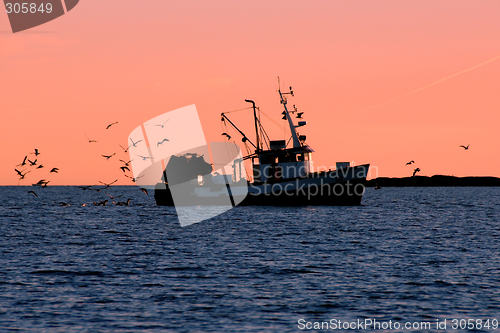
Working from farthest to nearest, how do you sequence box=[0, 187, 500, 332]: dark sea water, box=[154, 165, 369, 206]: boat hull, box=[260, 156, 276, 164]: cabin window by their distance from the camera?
box=[260, 156, 276, 164]: cabin window, box=[154, 165, 369, 206]: boat hull, box=[0, 187, 500, 332]: dark sea water

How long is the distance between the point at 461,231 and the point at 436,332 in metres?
35.5

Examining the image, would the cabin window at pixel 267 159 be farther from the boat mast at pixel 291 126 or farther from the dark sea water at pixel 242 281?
the dark sea water at pixel 242 281

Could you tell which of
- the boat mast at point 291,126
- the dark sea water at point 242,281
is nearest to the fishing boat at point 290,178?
the boat mast at point 291,126

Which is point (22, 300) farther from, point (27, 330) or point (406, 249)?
point (406, 249)

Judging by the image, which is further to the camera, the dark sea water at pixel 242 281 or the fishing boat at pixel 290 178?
the fishing boat at pixel 290 178

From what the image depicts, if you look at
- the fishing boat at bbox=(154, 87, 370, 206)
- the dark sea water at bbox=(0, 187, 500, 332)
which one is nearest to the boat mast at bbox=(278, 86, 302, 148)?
the fishing boat at bbox=(154, 87, 370, 206)

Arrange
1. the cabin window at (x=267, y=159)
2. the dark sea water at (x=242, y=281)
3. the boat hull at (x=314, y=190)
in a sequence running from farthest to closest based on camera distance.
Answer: the cabin window at (x=267, y=159) < the boat hull at (x=314, y=190) < the dark sea water at (x=242, y=281)

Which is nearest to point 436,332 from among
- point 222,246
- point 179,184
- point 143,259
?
point 143,259

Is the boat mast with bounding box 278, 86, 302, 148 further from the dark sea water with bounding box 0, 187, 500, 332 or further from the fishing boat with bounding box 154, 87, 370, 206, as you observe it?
the dark sea water with bounding box 0, 187, 500, 332

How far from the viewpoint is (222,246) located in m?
37.3

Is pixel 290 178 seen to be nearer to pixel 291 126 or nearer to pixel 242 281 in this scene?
pixel 291 126

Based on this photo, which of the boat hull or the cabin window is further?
the cabin window

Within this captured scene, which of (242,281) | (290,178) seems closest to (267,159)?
(290,178)

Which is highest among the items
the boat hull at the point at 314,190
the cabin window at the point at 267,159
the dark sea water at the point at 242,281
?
the cabin window at the point at 267,159
